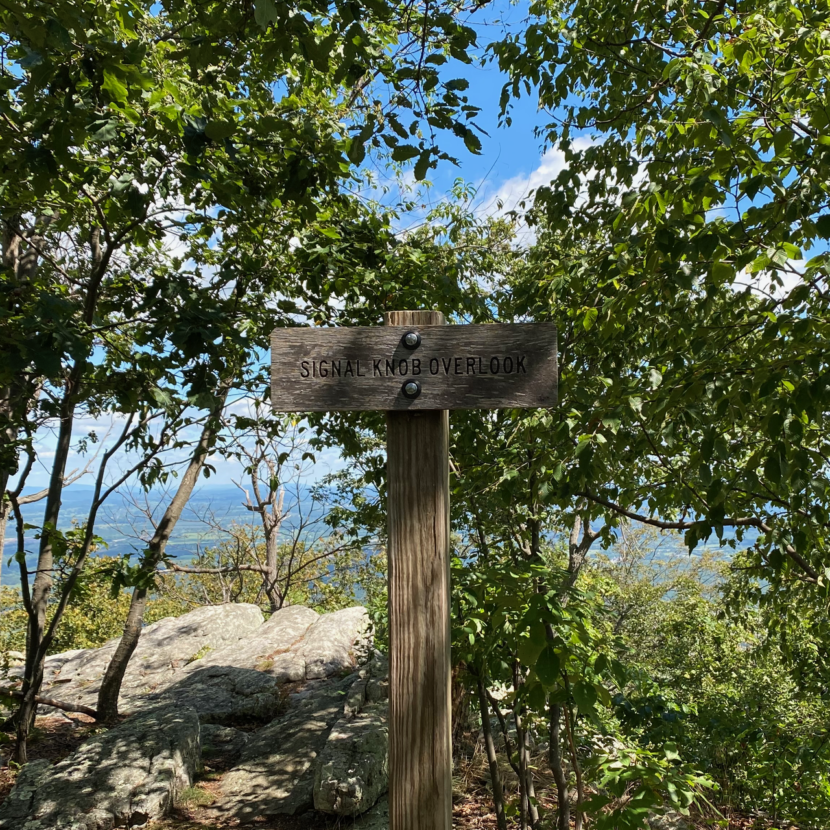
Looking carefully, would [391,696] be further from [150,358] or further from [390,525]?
[150,358]

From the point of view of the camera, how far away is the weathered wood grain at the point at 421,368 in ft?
6.21

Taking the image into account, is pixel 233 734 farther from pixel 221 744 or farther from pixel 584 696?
pixel 584 696

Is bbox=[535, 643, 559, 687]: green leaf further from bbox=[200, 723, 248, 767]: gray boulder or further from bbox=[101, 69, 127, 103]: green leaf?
bbox=[200, 723, 248, 767]: gray boulder

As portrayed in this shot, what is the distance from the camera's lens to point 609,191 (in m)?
3.61

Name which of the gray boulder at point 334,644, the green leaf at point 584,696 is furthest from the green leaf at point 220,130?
the gray boulder at point 334,644

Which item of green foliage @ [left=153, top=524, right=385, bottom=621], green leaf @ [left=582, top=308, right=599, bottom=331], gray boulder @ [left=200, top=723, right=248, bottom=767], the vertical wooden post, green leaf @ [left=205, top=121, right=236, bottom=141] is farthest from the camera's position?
green foliage @ [left=153, top=524, right=385, bottom=621]

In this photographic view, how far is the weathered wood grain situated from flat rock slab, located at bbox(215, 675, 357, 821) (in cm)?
447

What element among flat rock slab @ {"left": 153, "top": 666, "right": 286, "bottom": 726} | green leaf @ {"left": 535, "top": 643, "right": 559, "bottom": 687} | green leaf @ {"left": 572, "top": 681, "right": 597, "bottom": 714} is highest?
green leaf @ {"left": 535, "top": 643, "right": 559, "bottom": 687}

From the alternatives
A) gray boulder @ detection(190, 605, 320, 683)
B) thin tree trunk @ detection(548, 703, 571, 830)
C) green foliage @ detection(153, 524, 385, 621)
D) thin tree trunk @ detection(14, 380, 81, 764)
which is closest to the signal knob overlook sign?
thin tree trunk @ detection(548, 703, 571, 830)

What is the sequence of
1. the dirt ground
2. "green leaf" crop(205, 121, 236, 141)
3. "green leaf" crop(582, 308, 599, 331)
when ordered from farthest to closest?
the dirt ground → "green leaf" crop(582, 308, 599, 331) → "green leaf" crop(205, 121, 236, 141)

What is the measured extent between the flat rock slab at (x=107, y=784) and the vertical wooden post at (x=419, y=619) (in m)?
3.97

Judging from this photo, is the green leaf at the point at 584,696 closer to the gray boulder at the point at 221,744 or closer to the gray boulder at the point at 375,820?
the gray boulder at the point at 375,820

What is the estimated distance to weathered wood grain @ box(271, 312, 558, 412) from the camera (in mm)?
1893

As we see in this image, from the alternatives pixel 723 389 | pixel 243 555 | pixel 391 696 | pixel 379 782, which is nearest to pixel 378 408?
pixel 391 696
